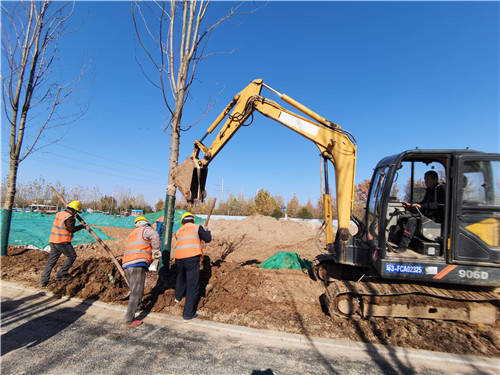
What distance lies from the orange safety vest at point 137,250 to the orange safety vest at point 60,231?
263 centimetres

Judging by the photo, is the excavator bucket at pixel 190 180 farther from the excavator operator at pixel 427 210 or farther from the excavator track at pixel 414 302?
the excavator operator at pixel 427 210

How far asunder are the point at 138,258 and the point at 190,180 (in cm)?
201

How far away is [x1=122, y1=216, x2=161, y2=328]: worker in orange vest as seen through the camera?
4641mm

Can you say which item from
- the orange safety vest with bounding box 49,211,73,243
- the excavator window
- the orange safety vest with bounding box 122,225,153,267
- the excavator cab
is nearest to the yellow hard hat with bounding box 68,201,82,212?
the orange safety vest with bounding box 49,211,73,243

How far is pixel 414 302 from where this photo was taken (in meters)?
4.77

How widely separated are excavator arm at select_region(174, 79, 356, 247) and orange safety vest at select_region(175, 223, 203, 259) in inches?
45.0

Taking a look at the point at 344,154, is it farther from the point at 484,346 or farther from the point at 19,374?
the point at 19,374

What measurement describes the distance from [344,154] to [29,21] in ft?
32.1

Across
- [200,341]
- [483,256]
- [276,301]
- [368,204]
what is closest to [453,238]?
[483,256]

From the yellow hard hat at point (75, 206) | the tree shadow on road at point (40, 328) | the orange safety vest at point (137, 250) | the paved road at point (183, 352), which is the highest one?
the yellow hard hat at point (75, 206)

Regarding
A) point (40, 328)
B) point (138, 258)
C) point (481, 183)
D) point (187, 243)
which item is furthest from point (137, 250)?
point (481, 183)

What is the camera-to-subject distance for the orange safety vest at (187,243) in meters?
5.02

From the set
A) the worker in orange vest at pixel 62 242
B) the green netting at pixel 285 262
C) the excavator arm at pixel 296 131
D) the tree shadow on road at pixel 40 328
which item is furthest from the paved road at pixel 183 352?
the green netting at pixel 285 262

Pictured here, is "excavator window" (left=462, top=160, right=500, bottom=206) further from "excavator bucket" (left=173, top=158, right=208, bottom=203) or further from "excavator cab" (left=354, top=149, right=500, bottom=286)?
"excavator bucket" (left=173, top=158, right=208, bottom=203)
